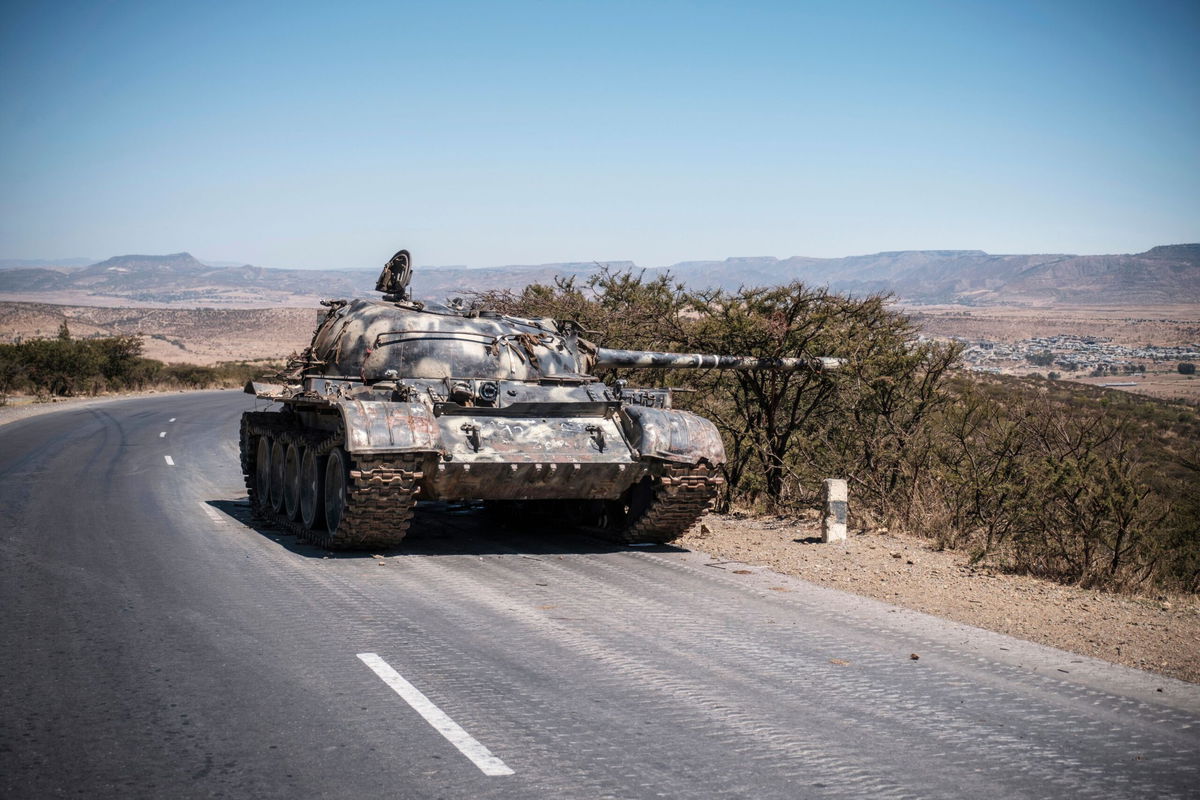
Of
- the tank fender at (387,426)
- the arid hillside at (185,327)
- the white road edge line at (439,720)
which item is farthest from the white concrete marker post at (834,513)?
the arid hillside at (185,327)

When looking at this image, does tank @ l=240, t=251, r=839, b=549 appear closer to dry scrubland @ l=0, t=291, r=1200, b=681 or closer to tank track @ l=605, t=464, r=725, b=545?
tank track @ l=605, t=464, r=725, b=545

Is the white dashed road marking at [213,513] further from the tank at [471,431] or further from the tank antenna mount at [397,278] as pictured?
the tank antenna mount at [397,278]

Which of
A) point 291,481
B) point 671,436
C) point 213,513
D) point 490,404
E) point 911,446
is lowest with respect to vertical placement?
point 213,513

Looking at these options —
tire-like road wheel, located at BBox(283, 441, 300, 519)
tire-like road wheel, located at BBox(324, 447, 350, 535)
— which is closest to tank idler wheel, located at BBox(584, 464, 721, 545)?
tire-like road wheel, located at BBox(324, 447, 350, 535)

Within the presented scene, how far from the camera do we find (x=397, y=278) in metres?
14.1

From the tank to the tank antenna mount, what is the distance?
25.3 inches

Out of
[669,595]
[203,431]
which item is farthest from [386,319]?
[203,431]

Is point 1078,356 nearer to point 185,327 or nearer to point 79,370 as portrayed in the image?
point 79,370

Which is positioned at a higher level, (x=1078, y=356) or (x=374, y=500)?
(x=374, y=500)

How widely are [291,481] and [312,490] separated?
3.59ft

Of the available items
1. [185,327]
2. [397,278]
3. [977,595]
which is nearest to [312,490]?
[397,278]

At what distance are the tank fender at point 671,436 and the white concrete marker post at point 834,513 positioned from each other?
53.1 inches

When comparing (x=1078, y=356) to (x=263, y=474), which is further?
(x=1078, y=356)

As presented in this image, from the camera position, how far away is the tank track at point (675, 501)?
1085 cm
